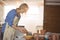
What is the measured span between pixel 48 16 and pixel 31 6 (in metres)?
0.27

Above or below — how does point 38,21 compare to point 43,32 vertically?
above

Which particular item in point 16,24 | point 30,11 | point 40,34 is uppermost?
point 30,11

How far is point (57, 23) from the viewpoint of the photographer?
6.48 ft

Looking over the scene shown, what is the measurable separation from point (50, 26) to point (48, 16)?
0.14 metres

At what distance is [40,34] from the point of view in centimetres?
193

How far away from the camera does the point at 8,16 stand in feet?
6.44

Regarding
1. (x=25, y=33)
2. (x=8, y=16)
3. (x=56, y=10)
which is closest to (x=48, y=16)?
(x=56, y=10)

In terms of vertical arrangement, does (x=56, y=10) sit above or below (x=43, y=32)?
above

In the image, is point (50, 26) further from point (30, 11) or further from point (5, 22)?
point (5, 22)

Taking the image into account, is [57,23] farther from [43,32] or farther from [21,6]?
[21,6]

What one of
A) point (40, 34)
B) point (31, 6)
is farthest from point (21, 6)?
point (40, 34)

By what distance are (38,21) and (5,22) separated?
45 cm

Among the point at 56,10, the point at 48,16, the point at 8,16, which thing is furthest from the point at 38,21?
the point at 8,16

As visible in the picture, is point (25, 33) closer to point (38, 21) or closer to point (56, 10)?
point (38, 21)
